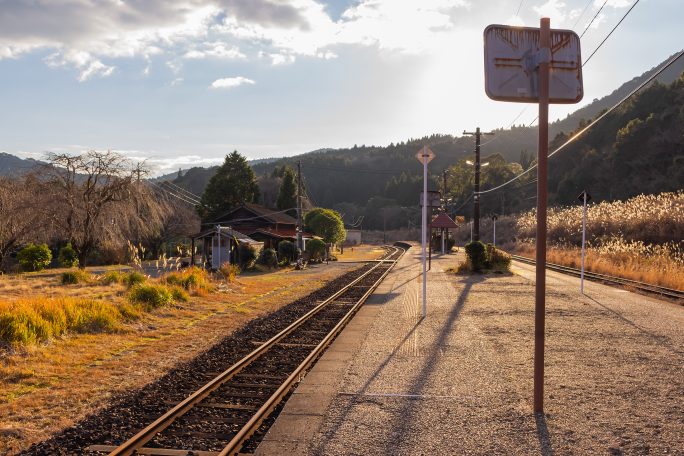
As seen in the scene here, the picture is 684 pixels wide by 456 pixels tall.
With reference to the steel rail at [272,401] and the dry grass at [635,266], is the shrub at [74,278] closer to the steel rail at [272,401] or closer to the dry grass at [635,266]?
the steel rail at [272,401]

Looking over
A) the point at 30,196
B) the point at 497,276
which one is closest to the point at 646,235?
the point at 497,276

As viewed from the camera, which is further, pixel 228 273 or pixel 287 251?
pixel 287 251

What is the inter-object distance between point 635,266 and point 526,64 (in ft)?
70.5

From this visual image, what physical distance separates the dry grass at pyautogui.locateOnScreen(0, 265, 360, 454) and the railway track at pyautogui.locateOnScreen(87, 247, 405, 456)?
1.11 m

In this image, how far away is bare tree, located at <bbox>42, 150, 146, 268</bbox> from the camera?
3070cm

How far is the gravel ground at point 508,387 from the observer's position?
577 centimetres

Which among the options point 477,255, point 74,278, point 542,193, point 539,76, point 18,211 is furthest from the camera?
point 18,211

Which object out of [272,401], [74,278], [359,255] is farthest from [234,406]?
[359,255]

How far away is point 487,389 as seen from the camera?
7.63 meters

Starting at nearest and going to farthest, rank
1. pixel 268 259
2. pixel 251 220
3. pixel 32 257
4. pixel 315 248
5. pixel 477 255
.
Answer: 1. pixel 477 255
2. pixel 32 257
3. pixel 268 259
4. pixel 315 248
5. pixel 251 220

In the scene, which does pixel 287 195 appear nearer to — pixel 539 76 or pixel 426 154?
pixel 426 154

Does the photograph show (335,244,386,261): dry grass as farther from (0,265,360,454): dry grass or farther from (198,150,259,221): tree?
(0,265,360,454): dry grass

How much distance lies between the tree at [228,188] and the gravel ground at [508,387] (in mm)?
54101

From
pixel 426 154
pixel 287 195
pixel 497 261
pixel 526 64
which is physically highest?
pixel 287 195
